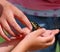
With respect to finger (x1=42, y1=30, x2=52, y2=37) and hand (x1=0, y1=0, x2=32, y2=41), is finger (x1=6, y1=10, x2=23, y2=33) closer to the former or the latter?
hand (x1=0, y1=0, x2=32, y2=41)

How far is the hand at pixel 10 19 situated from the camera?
3.22ft

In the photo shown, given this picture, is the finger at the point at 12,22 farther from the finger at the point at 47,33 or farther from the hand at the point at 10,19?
the finger at the point at 47,33

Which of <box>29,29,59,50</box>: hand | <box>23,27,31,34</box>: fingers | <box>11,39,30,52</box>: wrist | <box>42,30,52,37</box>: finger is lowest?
<box>29,29,59,50</box>: hand

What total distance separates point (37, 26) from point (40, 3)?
13 centimetres

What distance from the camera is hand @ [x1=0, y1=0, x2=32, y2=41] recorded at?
3.22 ft

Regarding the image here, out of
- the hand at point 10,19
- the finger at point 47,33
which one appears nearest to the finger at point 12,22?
the hand at point 10,19

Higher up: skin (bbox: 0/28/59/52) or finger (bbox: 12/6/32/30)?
finger (bbox: 12/6/32/30)

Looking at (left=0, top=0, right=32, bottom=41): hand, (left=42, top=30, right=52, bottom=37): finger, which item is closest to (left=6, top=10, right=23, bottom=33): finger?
(left=0, top=0, right=32, bottom=41): hand

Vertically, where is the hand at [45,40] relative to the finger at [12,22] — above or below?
below

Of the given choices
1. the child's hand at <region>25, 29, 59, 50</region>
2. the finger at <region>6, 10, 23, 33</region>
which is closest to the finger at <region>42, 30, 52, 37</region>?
the child's hand at <region>25, 29, 59, 50</region>

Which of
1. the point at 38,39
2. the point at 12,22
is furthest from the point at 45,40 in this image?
the point at 12,22

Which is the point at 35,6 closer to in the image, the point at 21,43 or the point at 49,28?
the point at 49,28

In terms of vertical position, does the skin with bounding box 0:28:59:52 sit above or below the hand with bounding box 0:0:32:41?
below

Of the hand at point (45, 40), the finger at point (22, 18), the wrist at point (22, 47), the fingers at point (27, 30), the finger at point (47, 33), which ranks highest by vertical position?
the finger at point (22, 18)
